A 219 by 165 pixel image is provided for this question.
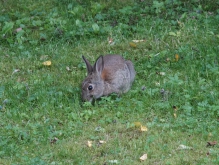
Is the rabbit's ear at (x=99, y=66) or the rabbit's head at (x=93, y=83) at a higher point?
the rabbit's ear at (x=99, y=66)

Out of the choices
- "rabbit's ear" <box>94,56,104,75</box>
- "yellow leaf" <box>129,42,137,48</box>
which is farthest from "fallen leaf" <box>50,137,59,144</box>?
"yellow leaf" <box>129,42,137,48</box>

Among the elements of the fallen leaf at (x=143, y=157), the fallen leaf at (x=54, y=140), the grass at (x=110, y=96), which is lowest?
the fallen leaf at (x=143, y=157)

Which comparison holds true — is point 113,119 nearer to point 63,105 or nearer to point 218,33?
point 63,105

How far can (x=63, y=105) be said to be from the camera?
8.43m

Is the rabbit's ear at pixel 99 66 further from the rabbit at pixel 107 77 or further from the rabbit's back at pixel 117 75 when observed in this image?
the rabbit's back at pixel 117 75

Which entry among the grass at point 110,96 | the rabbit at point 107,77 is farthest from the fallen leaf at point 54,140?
the rabbit at point 107,77

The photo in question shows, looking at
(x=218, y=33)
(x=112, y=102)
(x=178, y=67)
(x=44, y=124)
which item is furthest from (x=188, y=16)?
(x=44, y=124)

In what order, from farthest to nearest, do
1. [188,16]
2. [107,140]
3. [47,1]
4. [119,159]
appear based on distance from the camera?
[47,1] < [188,16] < [107,140] < [119,159]

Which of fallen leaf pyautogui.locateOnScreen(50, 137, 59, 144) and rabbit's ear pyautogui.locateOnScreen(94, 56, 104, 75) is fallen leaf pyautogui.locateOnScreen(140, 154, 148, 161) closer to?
fallen leaf pyautogui.locateOnScreen(50, 137, 59, 144)

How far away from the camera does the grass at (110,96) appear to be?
7195 mm

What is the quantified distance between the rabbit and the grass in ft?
0.48

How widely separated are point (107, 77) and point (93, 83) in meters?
0.44

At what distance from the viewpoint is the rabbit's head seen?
862 cm

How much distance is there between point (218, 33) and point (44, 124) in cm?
444
